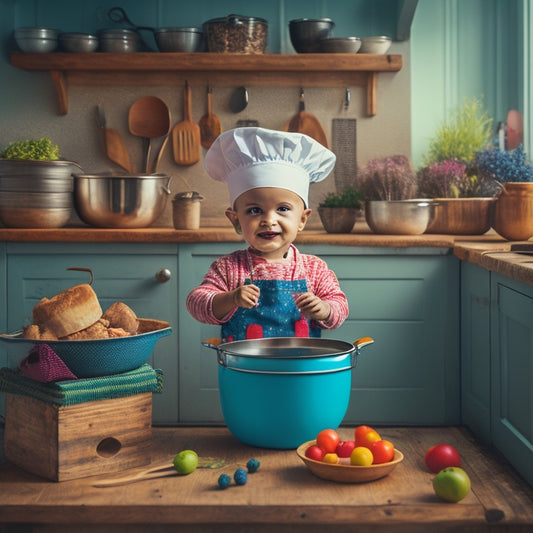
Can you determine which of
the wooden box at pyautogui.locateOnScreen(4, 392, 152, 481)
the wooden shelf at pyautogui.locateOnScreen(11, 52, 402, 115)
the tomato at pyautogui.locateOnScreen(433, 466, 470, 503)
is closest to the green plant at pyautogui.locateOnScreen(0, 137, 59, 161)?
the wooden shelf at pyautogui.locateOnScreen(11, 52, 402, 115)

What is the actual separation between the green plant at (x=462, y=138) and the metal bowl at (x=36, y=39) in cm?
163

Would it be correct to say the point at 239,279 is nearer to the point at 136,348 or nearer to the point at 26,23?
the point at 136,348

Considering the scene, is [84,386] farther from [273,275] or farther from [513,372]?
[513,372]

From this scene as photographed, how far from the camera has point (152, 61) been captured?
9.76 feet

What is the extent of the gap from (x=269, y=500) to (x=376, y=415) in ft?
4.55

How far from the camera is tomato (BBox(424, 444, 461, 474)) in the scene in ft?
4.97

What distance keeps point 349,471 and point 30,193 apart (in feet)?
5.97

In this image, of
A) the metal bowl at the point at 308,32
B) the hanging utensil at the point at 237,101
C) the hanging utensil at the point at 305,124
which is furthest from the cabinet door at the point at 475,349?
the hanging utensil at the point at 237,101

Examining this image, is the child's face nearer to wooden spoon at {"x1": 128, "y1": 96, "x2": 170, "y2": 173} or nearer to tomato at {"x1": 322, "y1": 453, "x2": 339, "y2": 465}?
tomato at {"x1": 322, "y1": 453, "x2": 339, "y2": 465}

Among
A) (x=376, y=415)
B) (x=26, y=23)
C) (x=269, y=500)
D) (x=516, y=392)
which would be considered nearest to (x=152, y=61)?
(x=26, y=23)

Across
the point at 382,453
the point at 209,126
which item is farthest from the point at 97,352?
the point at 209,126

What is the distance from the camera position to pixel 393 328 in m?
2.64

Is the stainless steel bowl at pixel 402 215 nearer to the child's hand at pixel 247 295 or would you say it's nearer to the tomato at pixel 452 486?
the child's hand at pixel 247 295

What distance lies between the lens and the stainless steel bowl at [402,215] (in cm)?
267
